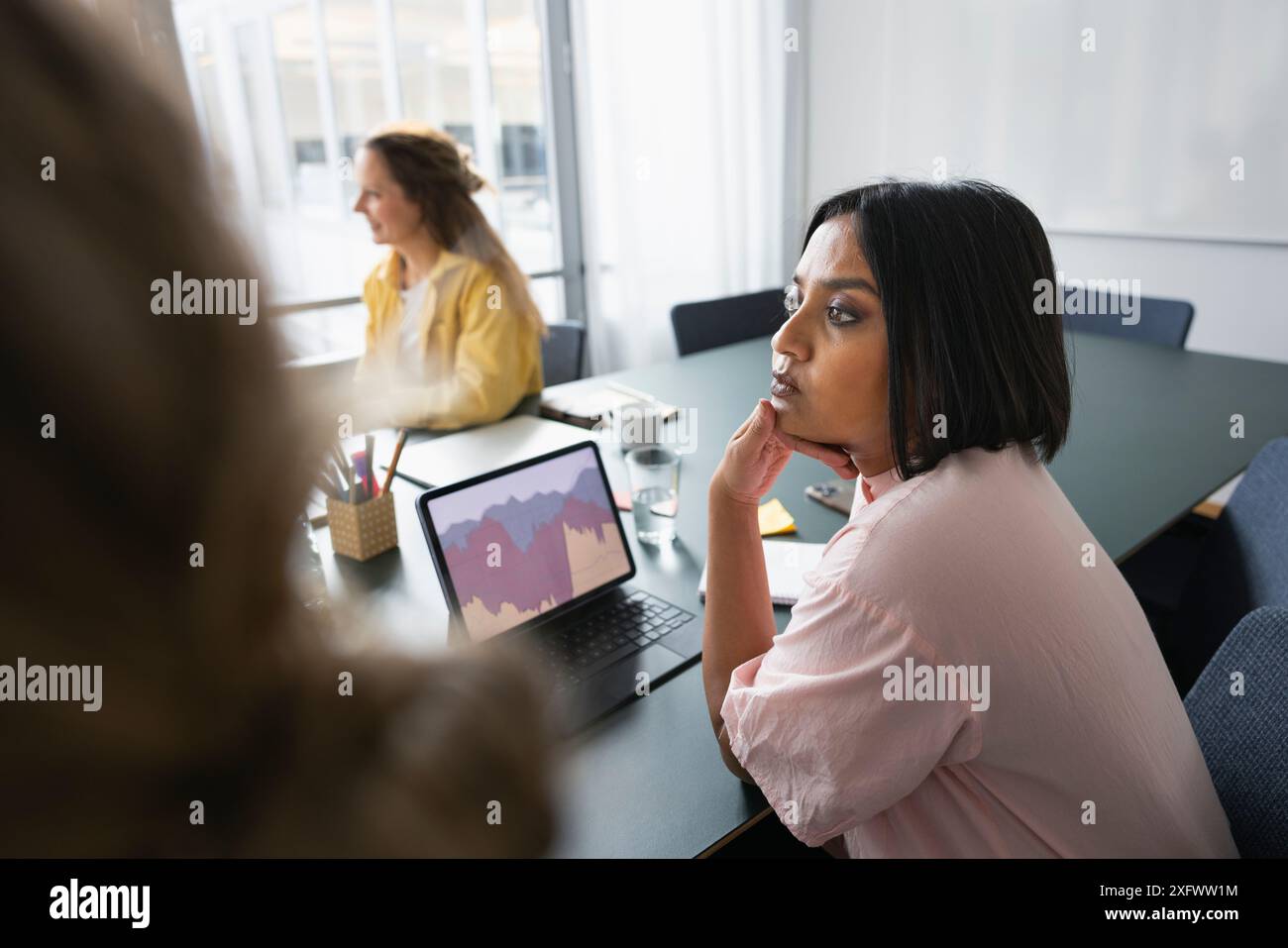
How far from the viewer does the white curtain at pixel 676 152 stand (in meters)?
3.86

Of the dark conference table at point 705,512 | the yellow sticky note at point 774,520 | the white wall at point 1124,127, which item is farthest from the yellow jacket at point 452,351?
the white wall at point 1124,127

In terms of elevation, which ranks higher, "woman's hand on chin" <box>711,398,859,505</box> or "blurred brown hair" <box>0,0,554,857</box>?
"blurred brown hair" <box>0,0,554,857</box>

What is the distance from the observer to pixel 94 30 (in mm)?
250

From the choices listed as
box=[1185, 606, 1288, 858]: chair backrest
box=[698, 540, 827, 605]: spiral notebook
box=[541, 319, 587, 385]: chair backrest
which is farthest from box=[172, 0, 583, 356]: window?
box=[1185, 606, 1288, 858]: chair backrest

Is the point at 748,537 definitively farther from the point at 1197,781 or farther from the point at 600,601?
the point at 1197,781

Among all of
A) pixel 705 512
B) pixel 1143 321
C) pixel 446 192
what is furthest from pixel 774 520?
pixel 1143 321

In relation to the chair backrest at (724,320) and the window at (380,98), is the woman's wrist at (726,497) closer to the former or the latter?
the chair backrest at (724,320)

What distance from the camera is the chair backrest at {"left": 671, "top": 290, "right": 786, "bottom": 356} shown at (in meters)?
2.97

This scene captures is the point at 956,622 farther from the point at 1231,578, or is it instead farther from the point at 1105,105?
the point at 1105,105

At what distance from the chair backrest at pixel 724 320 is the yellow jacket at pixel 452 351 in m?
0.68

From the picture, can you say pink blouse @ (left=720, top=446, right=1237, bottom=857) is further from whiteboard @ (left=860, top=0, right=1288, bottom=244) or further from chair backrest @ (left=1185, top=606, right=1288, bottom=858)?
whiteboard @ (left=860, top=0, right=1288, bottom=244)

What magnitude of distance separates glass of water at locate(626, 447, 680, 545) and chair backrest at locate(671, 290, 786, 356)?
1.48 metres
